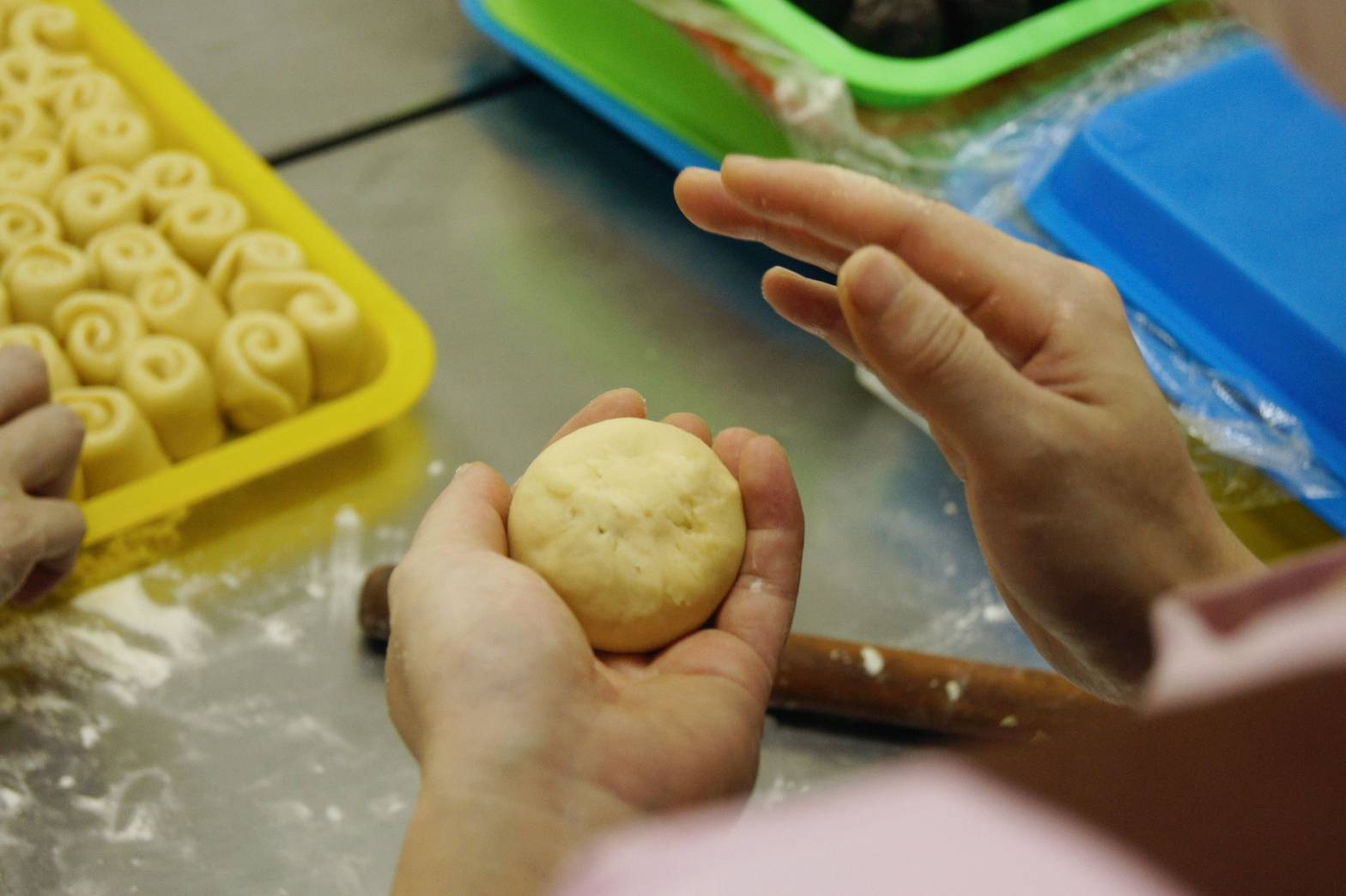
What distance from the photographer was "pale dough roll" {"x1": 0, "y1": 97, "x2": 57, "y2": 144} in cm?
202

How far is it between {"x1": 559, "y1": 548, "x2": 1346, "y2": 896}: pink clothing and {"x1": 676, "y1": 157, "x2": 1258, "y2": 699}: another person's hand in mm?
554

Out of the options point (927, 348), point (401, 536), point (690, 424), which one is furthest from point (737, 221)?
point (401, 536)

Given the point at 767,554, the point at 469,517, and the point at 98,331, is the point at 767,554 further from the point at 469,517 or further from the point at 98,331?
the point at 98,331

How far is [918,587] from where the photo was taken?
1.61m

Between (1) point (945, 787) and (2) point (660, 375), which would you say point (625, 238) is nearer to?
(2) point (660, 375)

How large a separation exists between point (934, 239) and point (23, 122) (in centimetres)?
173

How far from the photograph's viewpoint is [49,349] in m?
1.70

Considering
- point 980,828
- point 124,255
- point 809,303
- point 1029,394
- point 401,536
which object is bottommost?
point 401,536

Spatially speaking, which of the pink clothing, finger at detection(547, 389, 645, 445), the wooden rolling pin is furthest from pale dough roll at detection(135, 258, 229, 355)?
the pink clothing

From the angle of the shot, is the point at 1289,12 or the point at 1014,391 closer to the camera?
the point at 1289,12

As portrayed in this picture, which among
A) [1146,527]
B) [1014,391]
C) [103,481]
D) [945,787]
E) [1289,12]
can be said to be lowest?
[103,481]

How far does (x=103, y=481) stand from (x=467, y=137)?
939mm

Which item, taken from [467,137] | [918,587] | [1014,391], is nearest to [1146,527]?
[1014,391]

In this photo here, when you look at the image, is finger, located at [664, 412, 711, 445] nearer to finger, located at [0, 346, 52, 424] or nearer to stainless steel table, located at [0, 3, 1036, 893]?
stainless steel table, located at [0, 3, 1036, 893]
